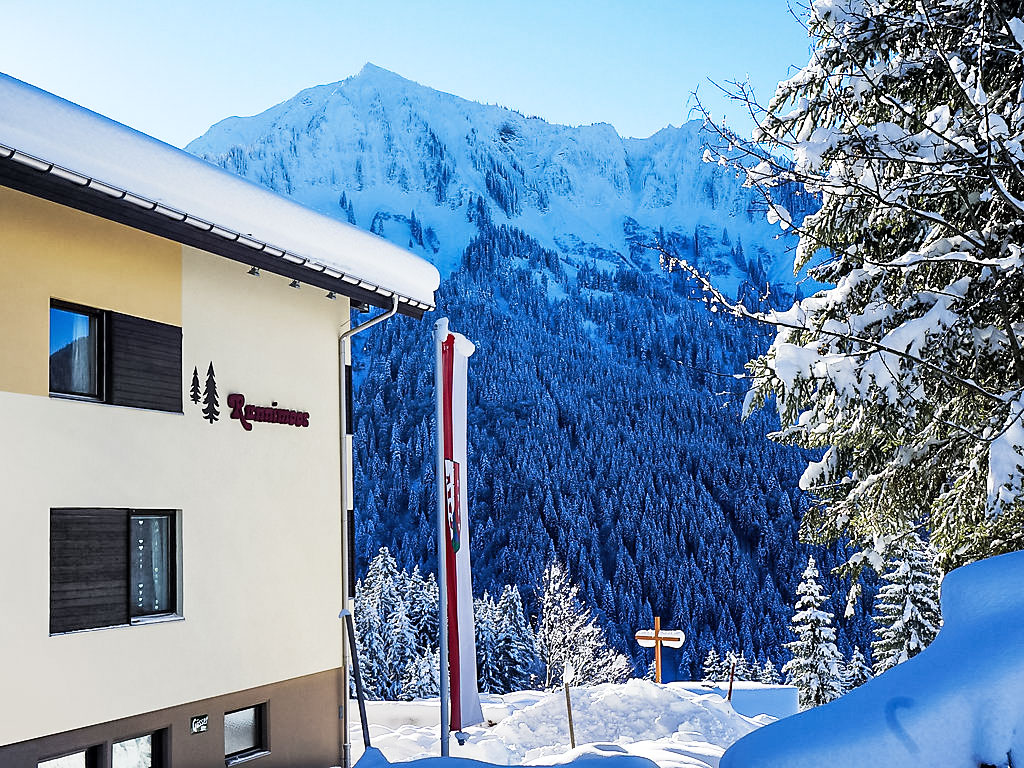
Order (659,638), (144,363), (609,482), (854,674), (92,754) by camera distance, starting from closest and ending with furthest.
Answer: (92,754)
(144,363)
(659,638)
(854,674)
(609,482)

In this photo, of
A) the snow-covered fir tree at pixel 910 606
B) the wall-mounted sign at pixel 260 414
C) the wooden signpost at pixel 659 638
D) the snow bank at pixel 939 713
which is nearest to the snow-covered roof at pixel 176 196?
the wall-mounted sign at pixel 260 414

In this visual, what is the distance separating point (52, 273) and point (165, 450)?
2327 millimetres

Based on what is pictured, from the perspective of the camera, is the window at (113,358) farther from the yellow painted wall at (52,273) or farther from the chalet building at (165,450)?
the yellow painted wall at (52,273)

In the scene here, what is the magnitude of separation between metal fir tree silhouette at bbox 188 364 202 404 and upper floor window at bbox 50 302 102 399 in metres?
1.18

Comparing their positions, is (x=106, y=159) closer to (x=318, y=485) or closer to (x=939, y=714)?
(x=318, y=485)

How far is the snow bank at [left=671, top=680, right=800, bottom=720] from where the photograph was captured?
45.3 metres

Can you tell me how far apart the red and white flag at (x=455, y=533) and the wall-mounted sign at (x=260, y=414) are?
7.35 ft

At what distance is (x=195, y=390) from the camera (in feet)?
36.8

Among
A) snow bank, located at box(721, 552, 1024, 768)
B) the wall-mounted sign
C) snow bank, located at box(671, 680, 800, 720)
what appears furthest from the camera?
snow bank, located at box(671, 680, 800, 720)

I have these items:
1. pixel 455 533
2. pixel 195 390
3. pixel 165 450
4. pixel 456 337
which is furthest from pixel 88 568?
pixel 456 337

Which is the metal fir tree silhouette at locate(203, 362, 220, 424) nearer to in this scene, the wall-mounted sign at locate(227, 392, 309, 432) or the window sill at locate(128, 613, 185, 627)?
the wall-mounted sign at locate(227, 392, 309, 432)

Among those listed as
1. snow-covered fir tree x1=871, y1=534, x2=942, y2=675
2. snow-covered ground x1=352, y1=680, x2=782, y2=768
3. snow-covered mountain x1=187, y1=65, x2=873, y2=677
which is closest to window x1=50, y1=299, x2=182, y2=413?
snow-covered ground x1=352, y1=680, x2=782, y2=768

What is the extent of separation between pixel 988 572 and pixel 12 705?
8.23m

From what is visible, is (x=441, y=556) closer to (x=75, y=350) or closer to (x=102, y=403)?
(x=102, y=403)
